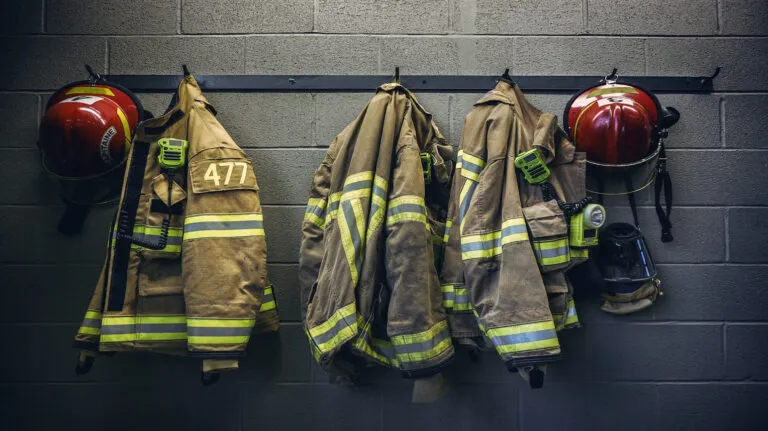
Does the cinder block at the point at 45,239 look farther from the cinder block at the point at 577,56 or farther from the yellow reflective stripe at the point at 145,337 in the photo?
the cinder block at the point at 577,56

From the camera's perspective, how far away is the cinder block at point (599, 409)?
1.72 m

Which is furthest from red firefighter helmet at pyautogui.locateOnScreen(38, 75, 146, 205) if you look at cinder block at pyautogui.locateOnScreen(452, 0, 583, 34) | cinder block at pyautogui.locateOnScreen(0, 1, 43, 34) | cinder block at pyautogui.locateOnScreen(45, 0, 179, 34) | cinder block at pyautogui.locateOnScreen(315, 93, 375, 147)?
cinder block at pyautogui.locateOnScreen(452, 0, 583, 34)

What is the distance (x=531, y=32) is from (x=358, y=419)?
1.57 meters

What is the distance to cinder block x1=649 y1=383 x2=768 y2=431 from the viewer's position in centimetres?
172

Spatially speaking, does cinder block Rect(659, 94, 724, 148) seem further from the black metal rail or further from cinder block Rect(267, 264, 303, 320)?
cinder block Rect(267, 264, 303, 320)

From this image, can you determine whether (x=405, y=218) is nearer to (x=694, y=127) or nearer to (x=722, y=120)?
(x=694, y=127)

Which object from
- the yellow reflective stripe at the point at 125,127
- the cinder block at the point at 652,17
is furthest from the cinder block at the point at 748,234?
the yellow reflective stripe at the point at 125,127

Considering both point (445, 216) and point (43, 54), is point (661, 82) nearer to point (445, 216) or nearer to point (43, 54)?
point (445, 216)

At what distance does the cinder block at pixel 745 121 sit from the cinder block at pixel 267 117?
61.5 inches

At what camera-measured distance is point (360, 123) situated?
1.58 metres

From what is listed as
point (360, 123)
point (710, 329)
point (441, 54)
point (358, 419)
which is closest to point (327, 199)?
point (360, 123)

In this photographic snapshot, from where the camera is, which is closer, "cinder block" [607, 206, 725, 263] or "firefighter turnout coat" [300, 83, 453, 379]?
"firefighter turnout coat" [300, 83, 453, 379]

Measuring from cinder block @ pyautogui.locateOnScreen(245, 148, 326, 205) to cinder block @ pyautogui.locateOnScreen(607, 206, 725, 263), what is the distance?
3.70 ft

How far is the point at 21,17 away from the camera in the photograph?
5.82 ft
